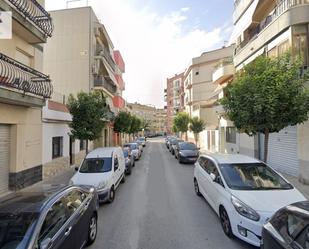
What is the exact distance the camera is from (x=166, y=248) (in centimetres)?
486

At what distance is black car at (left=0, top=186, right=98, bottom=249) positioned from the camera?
3.06m

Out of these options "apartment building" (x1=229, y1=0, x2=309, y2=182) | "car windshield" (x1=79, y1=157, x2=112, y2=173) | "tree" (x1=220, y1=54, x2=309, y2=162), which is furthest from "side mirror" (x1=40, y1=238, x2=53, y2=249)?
"apartment building" (x1=229, y1=0, x2=309, y2=182)

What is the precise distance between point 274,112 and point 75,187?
21.5 ft

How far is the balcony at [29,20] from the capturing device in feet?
27.5

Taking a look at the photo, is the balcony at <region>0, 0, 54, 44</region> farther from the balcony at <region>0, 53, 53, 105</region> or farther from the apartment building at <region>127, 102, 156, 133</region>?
the apartment building at <region>127, 102, 156, 133</region>

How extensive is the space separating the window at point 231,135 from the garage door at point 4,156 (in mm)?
15860

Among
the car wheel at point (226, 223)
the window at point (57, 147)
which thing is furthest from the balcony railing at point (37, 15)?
the car wheel at point (226, 223)

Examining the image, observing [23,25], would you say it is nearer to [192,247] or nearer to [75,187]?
[75,187]

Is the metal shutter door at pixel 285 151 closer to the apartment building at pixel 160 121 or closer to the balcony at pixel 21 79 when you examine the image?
the balcony at pixel 21 79

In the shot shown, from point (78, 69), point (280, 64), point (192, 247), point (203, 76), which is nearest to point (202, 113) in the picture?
point (203, 76)

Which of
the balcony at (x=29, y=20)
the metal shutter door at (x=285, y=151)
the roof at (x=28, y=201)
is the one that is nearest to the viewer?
the roof at (x=28, y=201)

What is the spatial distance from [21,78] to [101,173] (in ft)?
15.3

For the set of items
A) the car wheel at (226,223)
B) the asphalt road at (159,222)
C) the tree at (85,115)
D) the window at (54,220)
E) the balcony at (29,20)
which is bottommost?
the asphalt road at (159,222)

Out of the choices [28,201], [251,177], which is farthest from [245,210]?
[28,201]
